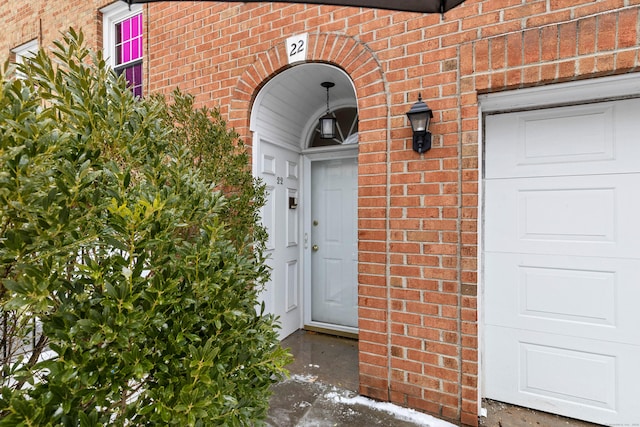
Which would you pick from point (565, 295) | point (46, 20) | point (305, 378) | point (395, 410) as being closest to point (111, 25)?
point (46, 20)

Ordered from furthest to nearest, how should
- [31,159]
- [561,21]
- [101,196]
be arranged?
[561,21]
[101,196]
[31,159]

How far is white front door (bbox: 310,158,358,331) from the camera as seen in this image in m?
4.00

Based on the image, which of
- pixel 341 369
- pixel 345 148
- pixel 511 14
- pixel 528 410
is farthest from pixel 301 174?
pixel 528 410

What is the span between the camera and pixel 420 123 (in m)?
2.37

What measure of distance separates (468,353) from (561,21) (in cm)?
229

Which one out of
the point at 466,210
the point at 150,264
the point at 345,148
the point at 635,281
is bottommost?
the point at 635,281

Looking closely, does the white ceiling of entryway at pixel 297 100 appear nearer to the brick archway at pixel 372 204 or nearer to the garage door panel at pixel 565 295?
the brick archway at pixel 372 204

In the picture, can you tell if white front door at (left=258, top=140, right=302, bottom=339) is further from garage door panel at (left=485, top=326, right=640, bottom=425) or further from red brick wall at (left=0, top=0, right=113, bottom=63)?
red brick wall at (left=0, top=0, right=113, bottom=63)

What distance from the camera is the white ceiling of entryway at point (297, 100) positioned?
126 inches

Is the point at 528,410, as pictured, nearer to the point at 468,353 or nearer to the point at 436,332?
the point at 468,353

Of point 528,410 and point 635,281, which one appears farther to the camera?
point 528,410

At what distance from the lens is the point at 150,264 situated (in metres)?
1.04

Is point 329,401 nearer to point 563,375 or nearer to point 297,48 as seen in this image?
point 563,375

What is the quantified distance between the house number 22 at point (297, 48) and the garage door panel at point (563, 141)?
5.49 ft
